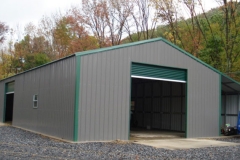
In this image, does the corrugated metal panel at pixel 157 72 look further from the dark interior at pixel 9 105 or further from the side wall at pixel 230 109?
the dark interior at pixel 9 105

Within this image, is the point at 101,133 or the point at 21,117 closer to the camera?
the point at 101,133

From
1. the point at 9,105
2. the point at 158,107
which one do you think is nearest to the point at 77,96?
the point at 158,107

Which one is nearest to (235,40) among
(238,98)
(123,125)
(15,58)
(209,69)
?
(238,98)

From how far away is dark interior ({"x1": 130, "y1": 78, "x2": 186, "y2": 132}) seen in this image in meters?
19.3

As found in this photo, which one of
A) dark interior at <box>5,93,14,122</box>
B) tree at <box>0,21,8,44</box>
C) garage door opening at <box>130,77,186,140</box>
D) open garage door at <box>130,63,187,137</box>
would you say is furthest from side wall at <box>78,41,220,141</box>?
tree at <box>0,21,8,44</box>

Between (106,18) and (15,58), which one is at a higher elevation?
(106,18)

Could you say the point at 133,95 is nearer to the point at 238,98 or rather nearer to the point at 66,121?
the point at 238,98

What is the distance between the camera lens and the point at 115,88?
511 inches

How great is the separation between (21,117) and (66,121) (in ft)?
26.1

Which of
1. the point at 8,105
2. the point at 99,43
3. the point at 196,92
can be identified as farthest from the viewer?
the point at 99,43

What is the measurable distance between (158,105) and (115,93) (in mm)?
8527

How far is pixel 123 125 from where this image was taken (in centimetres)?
1305

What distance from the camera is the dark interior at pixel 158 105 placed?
63.4 feet

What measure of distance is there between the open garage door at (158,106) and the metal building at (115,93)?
0.07 metres
